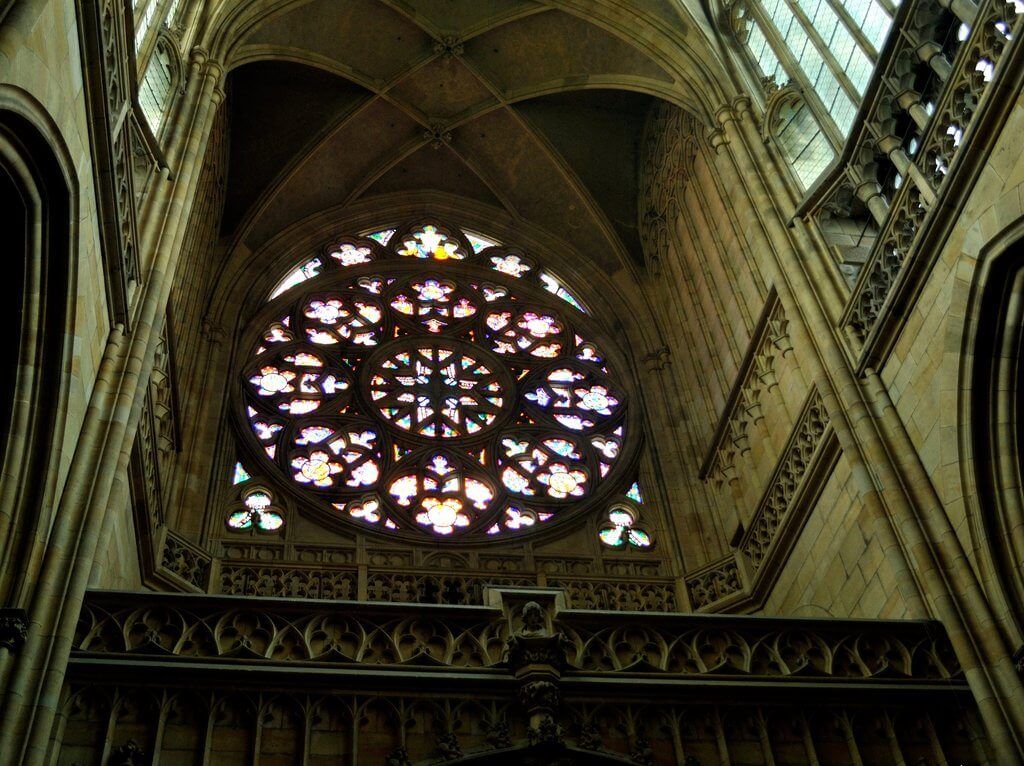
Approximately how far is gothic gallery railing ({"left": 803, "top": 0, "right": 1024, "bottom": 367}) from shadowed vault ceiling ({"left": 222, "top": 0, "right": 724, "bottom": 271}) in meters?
4.40

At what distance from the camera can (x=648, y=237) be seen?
15.0 meters

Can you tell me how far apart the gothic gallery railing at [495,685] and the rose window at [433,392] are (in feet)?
14.1

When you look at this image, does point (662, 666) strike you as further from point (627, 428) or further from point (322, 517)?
point (627, 428)

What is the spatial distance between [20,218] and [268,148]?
30.1 ft

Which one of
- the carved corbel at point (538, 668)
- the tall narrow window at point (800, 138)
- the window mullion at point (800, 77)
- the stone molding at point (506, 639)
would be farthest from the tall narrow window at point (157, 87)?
the window mullion at point (800, 77)

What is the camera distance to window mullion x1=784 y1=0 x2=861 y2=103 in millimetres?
9414

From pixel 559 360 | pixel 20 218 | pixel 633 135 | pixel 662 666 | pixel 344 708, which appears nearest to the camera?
pixel 20 218

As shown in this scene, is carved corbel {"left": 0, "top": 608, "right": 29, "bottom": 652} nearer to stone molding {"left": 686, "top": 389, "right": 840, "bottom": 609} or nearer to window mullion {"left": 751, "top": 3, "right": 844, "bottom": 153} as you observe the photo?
stone molding {"left": 686, "top": 389, "right": 840, "bottom": 609}

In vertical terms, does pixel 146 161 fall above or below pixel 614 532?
above

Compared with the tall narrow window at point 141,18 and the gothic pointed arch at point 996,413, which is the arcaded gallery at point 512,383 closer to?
the gothic pointed arch at point 996,413

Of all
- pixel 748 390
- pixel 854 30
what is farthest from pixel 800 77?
pixel 748 390

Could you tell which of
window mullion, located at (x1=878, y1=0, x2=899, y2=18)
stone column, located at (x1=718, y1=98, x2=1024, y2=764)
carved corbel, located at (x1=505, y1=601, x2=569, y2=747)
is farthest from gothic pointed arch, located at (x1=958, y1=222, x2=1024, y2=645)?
window mullion, located at (x1=878, y1=0, x2=899, y2=18)

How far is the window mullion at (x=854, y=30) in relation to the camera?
8969 millimetres

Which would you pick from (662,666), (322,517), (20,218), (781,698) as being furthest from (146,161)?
(781,698)
